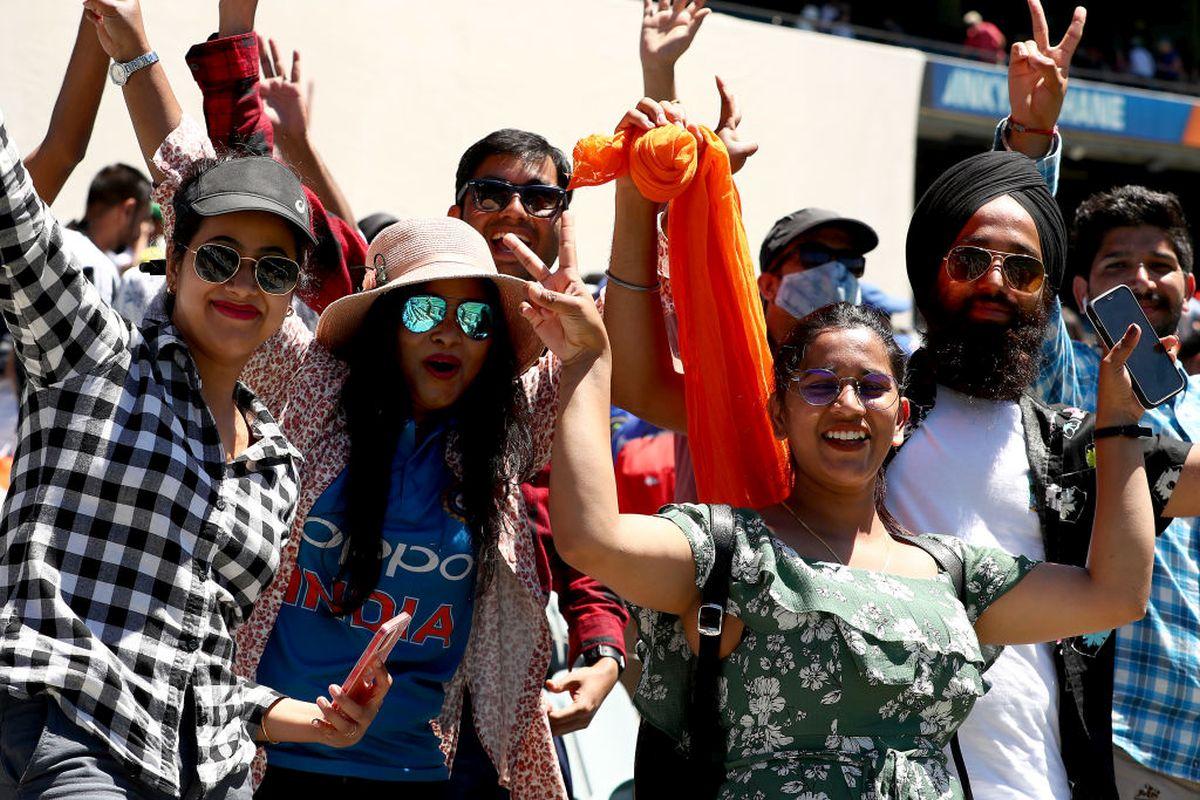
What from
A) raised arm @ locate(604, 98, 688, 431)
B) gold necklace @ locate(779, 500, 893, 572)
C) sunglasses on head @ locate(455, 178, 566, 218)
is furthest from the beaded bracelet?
sunglasses on head @ locate(455, 178, 566, 218)

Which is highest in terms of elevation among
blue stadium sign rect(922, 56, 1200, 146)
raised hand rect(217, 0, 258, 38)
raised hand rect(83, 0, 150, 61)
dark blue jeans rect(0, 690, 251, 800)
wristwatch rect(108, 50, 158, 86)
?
blue stadium sign rect(922, 56, 1200, 146)

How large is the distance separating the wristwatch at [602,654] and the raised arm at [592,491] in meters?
0.77

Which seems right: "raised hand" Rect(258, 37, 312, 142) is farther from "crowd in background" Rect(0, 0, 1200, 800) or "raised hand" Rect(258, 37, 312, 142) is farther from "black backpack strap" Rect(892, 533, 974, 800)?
"black backpack strap" Rect(892, 533, 974, 800)

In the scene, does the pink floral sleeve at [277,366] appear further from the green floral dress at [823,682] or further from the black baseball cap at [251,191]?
the green floral dress at [823,682]

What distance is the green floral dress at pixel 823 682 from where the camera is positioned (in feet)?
7.39

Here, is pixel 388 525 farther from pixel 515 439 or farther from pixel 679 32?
pixel 679 32

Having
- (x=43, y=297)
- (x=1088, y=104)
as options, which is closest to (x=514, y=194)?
(x=43, y=297)

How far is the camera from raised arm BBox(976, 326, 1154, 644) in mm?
2488

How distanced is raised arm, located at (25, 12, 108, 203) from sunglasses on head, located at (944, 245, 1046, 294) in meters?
1.87

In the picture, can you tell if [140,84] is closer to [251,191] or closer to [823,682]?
[251,191]

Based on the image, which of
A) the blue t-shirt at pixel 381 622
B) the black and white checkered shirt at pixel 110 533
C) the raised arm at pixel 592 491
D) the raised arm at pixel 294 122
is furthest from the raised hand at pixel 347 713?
the raised arm at pixel 294 122

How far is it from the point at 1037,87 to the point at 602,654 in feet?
5.44

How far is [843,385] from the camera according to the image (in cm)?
247

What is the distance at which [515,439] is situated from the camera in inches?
113
